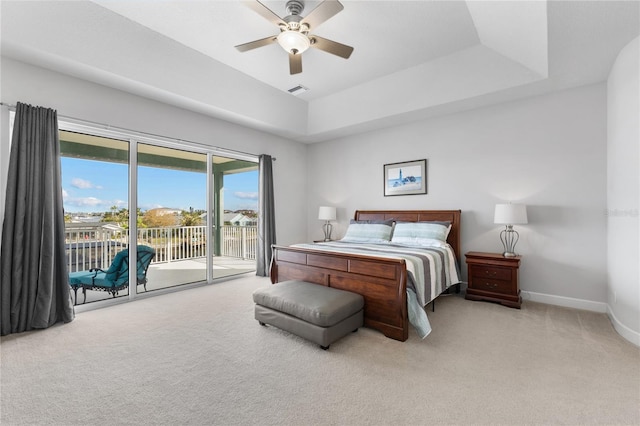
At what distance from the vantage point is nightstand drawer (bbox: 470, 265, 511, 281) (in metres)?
3.55

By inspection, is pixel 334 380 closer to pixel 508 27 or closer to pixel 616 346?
pixel 616 346

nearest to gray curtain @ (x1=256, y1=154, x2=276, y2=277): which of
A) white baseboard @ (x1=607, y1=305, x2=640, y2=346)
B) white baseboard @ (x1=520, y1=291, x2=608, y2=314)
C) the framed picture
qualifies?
the framed picture

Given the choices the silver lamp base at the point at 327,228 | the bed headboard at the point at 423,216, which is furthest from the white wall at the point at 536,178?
the silver lamp base at the point at 327,228

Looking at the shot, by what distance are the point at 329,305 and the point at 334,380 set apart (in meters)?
0.60

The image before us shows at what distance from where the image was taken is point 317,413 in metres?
1.71

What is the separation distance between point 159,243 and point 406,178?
419 cm

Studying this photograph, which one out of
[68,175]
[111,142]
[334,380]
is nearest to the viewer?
[334,380]

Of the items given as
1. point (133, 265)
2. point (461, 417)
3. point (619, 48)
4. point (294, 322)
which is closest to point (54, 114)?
point (133, 265)

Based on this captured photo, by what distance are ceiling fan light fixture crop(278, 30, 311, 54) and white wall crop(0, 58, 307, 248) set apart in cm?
173

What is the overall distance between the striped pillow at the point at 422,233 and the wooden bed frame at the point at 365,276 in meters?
1.46

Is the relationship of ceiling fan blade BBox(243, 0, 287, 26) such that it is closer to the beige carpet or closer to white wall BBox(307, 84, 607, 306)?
the beige carpet

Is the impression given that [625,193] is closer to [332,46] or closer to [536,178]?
[536,178]

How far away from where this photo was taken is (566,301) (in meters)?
3.56

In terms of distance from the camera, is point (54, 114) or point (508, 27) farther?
point (54, 114)
